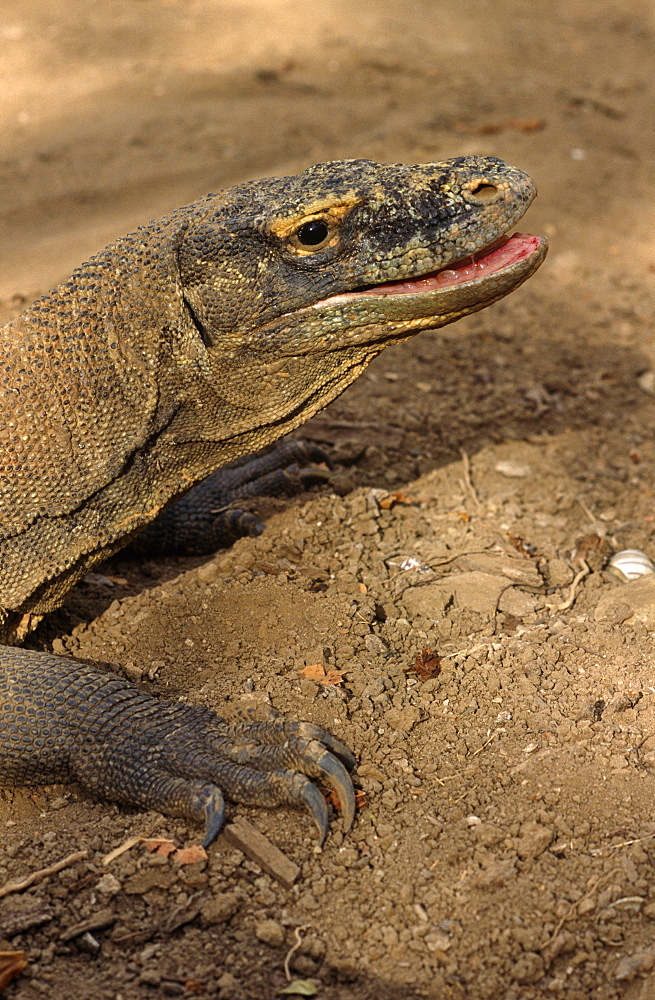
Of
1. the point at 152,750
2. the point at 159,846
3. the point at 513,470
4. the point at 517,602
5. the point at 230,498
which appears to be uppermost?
the point at 152,750

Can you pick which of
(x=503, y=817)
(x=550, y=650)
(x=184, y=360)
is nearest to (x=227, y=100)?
(x=184, y=360)

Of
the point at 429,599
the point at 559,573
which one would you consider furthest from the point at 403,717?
the point at 559,573

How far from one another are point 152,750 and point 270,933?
0.78 metres

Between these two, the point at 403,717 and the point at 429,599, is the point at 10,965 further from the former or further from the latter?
the point at 429,599

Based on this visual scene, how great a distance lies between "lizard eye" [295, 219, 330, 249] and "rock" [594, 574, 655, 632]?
1995 millimetres

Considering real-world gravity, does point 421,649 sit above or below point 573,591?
above

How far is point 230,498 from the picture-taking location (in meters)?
5.30

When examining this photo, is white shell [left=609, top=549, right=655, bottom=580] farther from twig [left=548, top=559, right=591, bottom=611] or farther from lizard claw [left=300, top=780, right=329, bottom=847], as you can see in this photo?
lizard claw [left=300, top=780, right=329, bottom=847]

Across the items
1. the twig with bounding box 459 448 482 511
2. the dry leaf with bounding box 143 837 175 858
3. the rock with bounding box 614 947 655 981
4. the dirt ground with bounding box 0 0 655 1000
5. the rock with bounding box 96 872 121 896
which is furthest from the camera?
the twig with bounding box 459 448 482 511

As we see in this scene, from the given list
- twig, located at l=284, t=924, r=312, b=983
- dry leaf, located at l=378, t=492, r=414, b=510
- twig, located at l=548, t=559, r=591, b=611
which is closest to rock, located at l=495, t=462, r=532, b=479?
dry leaf, located at l=378, t=492, r=414, b=510

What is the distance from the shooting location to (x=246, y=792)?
337 centimetres

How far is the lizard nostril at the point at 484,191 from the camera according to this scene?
374cm

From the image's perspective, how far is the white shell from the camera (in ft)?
15.5

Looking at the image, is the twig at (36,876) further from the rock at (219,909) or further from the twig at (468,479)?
the twig at (468,479)
